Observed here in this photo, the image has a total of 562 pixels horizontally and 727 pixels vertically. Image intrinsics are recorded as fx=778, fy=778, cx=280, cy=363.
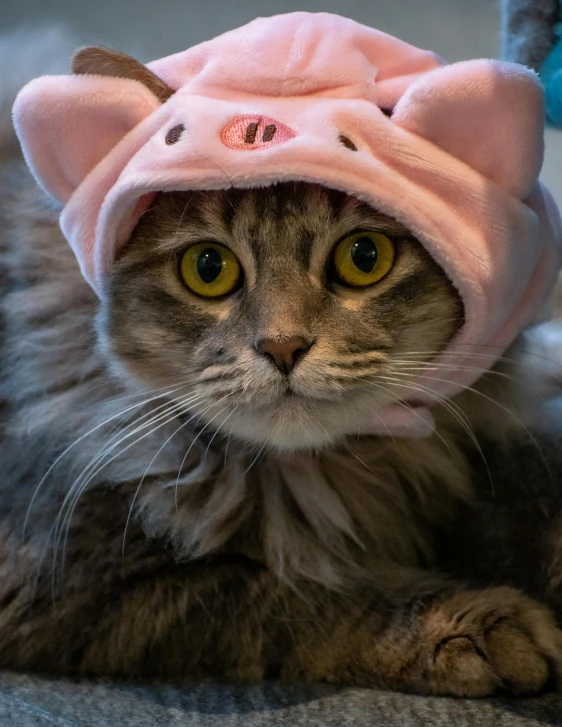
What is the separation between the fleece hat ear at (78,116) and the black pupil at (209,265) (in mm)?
174

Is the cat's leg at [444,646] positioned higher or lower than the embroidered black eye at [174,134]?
lower

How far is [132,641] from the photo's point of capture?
39.1 inches

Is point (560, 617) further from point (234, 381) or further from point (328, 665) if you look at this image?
point (234, 381)

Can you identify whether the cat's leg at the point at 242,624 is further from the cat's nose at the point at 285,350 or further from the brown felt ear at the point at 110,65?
the brown felt ear at the point at 110,65

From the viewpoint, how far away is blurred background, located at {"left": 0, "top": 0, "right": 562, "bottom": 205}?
1.72 m

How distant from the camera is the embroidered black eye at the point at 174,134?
855 millimetres

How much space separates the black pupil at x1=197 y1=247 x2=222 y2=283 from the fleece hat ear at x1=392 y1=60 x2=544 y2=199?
26 centimetres

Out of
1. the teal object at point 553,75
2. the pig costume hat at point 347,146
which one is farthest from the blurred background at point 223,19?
the pig costume hat at point 347,146

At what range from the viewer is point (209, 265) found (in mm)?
→ 954

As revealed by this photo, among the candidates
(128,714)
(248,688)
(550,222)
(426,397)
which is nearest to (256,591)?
(248,688)

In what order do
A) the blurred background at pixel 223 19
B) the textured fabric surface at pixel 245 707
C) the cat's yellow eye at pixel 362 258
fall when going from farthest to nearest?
the blurred background at pixel 223 19
the cat's yellow eye at pixel 362 258
the textured fabric surface at pixel 245 707

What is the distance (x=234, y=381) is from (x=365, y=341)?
155 millimetres

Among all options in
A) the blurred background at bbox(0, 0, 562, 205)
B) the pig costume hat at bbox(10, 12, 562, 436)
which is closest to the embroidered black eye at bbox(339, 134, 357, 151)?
the pig costume hat at bbox(10, 12, 562, 436)

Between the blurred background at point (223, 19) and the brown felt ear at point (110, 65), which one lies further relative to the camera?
the blurred background at point (223, 19)
